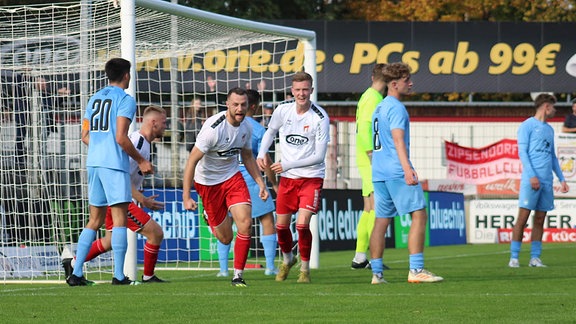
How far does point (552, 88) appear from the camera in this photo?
33625 millimetres

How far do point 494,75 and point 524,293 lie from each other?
23.5 metres

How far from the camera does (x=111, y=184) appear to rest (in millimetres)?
11164

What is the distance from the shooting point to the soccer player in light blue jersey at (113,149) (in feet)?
36.2

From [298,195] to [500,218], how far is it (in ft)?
44.1

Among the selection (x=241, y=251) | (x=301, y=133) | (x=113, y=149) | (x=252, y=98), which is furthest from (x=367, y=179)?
(x=113, y=149)

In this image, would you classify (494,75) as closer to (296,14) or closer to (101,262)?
(296,14)

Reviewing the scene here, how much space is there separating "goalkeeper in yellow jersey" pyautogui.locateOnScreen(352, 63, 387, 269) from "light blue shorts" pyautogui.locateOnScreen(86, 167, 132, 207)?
379cm

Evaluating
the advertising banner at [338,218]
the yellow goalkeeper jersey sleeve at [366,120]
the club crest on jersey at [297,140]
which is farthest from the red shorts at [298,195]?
the advertising banner at [338,218]

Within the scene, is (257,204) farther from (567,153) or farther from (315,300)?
(567,153)

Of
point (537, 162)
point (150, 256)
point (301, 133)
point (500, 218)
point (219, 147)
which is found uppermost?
point (301, 133)

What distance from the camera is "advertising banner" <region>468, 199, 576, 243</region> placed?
2484 centimetres

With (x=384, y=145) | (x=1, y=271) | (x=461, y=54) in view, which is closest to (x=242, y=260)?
(x=384, y=145)

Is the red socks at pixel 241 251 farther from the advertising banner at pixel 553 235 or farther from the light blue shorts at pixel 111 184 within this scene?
the advertising banner at pixel 553 235

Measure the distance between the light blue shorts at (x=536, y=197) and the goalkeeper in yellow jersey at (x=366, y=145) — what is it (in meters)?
1.91
